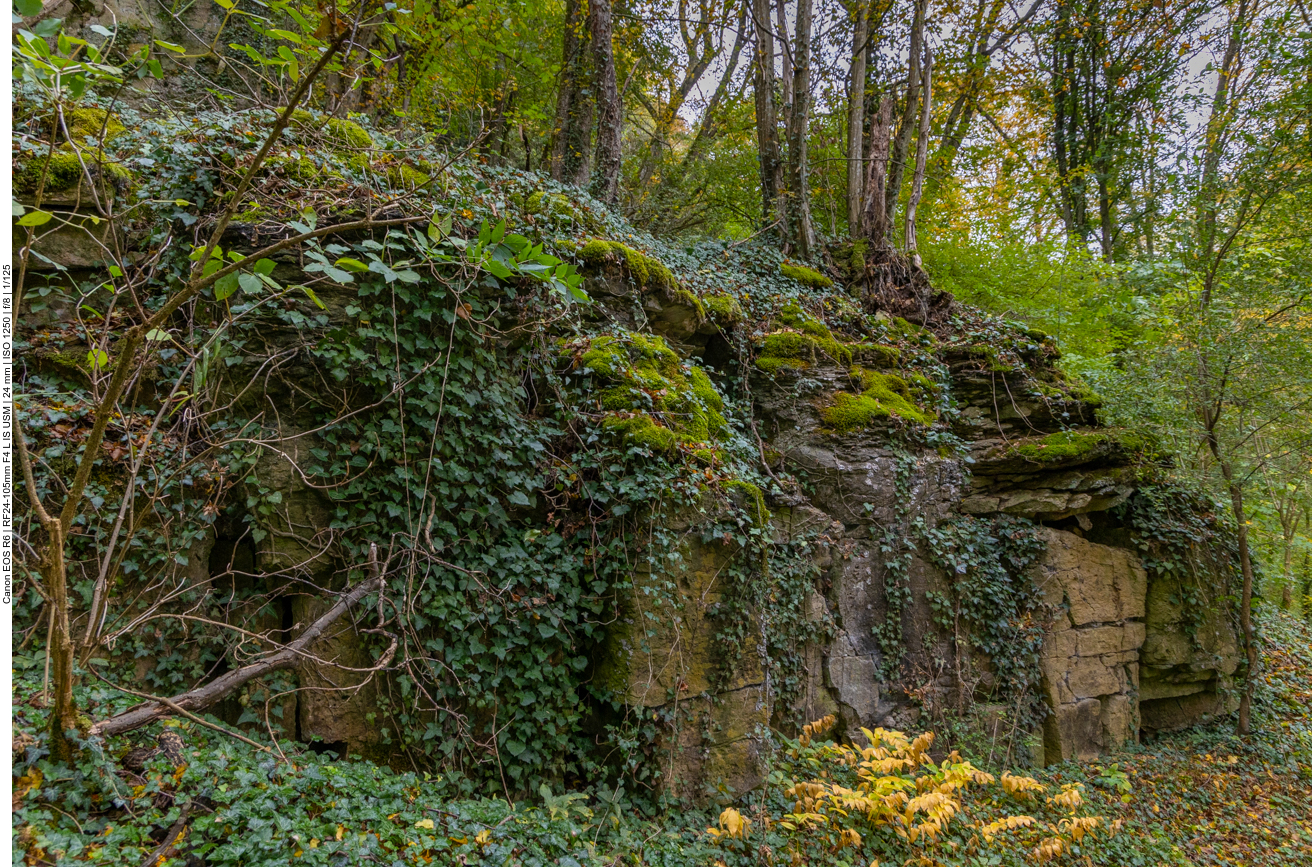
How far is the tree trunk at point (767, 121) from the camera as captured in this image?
971 cm

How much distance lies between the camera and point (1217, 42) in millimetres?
12344

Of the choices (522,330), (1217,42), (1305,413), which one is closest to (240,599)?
(522,330)

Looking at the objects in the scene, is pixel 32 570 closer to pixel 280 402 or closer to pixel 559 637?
pixel 280 402

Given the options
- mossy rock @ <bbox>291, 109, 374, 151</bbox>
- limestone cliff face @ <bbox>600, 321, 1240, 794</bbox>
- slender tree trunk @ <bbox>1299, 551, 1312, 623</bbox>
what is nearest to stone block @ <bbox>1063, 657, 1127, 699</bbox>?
limestone cliff face @ <bbox>600, 321, 1240, 794</bbox>

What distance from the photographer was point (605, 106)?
8125 mm

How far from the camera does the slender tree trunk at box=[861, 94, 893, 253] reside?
977 centimetres

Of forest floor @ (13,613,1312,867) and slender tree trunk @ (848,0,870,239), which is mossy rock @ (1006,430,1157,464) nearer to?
forest floor @ (13,613,1312,867)

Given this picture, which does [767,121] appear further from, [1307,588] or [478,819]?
[1307,588]

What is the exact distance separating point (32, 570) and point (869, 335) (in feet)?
28.2

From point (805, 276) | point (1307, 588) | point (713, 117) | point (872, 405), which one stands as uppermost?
point (713, 117)

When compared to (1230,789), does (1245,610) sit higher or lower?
higher

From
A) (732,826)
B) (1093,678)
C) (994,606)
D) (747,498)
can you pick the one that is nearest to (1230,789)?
(1093,678)

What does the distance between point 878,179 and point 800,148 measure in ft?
4.73

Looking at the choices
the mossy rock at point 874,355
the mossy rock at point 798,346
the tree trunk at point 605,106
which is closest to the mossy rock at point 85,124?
the tree trunk at point 605,106
